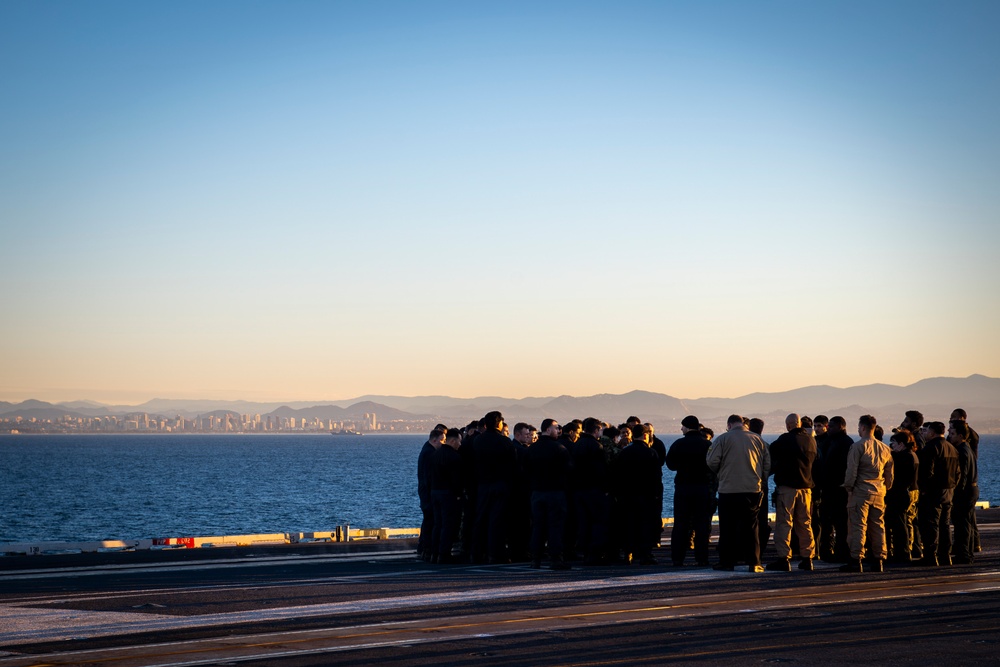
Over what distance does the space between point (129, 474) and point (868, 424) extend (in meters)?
110

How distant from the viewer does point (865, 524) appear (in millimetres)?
15867

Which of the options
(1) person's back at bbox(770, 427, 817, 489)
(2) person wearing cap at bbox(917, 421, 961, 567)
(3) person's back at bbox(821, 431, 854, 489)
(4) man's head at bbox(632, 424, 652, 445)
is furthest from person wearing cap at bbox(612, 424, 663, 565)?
(2) person wearing cap at bbox(917, 421, 961, 567)

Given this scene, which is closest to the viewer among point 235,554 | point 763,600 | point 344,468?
point 763,600

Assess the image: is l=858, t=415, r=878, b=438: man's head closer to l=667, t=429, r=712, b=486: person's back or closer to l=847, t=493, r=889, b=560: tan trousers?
l=847, t=493, r=889, b=560: tan trousers

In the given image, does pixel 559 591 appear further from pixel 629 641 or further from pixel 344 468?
pixel 344 468

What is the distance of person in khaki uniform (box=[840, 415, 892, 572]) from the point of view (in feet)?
52.0

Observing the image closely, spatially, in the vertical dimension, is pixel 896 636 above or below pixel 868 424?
below

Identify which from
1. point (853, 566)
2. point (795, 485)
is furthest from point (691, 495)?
point (853, 566)

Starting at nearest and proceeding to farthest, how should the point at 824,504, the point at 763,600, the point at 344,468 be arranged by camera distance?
the point at 763,600 → the point at 824,504 → the point at 344,468

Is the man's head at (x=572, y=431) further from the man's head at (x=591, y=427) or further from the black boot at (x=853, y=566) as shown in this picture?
the black boot at (x=853, y=566)

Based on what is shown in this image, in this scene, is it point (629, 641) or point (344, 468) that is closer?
point (629, 641)

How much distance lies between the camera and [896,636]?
10375 millimetres

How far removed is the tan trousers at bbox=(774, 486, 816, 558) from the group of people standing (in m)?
0.02

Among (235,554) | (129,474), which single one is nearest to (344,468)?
(129,474)
